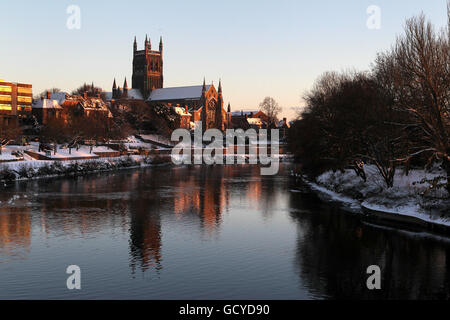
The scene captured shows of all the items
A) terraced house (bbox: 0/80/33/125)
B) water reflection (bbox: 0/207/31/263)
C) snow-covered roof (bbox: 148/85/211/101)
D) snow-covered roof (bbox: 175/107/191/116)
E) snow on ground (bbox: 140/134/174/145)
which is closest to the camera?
water reflection (bbox: 0/207/31/263)

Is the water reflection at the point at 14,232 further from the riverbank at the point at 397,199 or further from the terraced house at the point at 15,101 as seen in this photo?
the terraced house at the point at 15,101

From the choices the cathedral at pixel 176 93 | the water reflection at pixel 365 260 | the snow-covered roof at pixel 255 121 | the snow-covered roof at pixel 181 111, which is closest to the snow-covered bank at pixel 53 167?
the water reflection at pixel 365 260

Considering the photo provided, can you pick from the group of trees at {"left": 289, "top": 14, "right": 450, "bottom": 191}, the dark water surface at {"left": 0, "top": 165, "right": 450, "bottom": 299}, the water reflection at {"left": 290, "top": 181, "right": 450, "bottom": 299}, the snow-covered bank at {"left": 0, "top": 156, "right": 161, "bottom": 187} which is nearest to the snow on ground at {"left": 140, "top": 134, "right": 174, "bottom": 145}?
the snow-covered bank at {"left": 0, "top": 156, "right": 161, "bottom": 187}

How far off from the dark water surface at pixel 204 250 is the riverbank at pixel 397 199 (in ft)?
6.88

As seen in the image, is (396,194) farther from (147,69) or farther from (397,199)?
(147,69)

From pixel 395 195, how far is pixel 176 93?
151 metres

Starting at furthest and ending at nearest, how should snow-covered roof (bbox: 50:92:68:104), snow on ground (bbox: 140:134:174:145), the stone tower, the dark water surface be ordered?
the stone tower < snow on ground (bbox: 140:134:174:145) < snow-covered roof (bbox: 50:92:68:104) < the dark water surface

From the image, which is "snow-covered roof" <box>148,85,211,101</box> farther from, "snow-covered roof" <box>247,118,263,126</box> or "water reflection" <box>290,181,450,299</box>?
"water reflection" <box>290,181,450,299</box>

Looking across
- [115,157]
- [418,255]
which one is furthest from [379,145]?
[115,157]

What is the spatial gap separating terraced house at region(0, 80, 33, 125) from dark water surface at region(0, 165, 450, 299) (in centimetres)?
7222

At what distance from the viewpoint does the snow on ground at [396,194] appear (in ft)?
102

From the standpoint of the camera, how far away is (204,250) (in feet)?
81.4

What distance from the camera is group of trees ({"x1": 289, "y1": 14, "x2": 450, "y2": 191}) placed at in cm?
3003

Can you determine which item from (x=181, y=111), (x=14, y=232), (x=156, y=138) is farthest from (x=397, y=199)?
(x=181, y=111)
